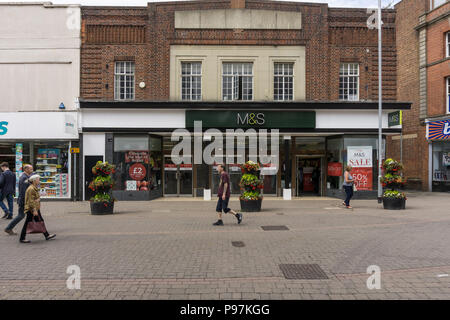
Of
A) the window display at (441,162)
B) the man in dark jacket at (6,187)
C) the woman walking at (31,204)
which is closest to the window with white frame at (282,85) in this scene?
the window display at (441,162)

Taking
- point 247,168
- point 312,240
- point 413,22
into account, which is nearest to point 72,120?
point 247,168

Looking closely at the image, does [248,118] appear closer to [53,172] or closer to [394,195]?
[394,195]

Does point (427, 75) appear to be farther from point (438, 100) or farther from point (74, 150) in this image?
point (74, 150)

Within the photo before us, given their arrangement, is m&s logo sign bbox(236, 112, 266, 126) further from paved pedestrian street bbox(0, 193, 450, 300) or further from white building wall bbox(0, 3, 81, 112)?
white building wall bbox(0, 3, 81, 112)

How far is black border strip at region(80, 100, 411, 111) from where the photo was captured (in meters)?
16.1

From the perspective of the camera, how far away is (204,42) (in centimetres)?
1697

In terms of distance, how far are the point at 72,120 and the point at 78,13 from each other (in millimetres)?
5881

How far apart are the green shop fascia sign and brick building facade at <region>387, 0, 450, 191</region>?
9.94 metres

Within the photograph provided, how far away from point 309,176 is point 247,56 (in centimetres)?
778

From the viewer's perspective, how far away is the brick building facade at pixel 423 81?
66.7ft

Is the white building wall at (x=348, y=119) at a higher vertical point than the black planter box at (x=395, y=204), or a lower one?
higher

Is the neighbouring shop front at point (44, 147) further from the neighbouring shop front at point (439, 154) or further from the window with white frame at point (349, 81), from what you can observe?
the neighbouring shop front at point (439, 154)

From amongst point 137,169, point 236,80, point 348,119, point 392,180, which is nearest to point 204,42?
point 236,80

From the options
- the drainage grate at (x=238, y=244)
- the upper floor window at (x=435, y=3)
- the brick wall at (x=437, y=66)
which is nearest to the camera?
the drainage grate at (x=238, y=244)
